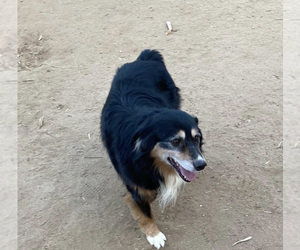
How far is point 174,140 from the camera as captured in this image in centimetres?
305

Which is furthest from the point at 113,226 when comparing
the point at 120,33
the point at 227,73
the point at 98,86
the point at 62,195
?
the point at 120,33

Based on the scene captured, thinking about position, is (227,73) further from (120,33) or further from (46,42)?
(46,42)

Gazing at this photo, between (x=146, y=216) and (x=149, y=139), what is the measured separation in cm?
96

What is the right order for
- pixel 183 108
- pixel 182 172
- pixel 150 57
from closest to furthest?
1. pixel 182 172
2. pixel 150 57
3. pixel 183 108

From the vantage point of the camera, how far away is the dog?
3.08 meters

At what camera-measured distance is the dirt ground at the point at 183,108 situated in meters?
3.79

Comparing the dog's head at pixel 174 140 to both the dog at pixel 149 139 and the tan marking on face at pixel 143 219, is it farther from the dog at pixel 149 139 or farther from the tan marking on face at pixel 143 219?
the tan marking on face at pixel 143 219

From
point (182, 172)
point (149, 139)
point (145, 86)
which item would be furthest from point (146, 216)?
point (145, 86)

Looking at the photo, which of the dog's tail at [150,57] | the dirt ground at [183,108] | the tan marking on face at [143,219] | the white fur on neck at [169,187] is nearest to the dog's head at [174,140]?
the white fur on neck at [169,187]

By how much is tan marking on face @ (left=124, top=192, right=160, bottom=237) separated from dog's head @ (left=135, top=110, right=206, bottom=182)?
0.79 meters

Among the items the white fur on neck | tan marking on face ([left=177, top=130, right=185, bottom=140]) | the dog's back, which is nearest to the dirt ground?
the white fur on neck

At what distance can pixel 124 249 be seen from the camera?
3613 mm

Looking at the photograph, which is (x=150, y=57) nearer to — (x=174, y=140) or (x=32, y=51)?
(x=174, y=140)

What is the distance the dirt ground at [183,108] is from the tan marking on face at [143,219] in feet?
0.39
